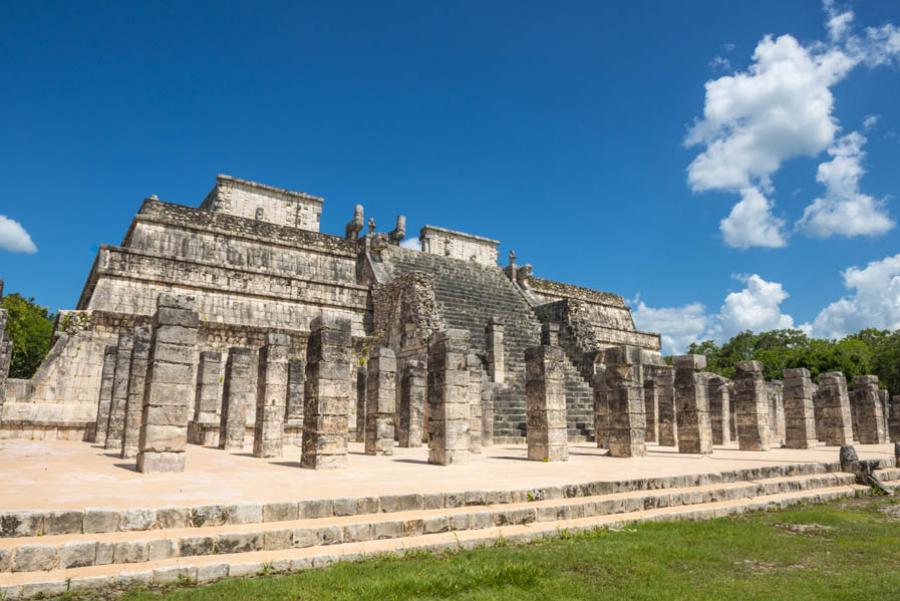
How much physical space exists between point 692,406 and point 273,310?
1372 cm

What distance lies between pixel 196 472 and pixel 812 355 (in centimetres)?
4081

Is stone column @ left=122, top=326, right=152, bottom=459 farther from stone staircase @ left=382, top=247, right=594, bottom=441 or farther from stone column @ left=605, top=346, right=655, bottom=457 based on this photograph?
stone column @ left=605, top=346, right=655, bottom=457

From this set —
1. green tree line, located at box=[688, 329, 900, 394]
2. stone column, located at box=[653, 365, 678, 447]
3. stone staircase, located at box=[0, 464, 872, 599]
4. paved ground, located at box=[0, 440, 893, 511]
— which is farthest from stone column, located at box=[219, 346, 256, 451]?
green tree line, located at box=[688, 329, 900, 394]

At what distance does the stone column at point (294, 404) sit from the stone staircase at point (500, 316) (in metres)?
5.41

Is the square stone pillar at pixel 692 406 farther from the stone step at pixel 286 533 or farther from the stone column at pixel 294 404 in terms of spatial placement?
the stone column at pixel 294 404

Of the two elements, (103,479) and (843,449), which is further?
(843,449)

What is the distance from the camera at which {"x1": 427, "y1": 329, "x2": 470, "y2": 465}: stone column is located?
36.1 feet

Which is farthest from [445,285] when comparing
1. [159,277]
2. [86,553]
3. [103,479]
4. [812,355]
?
[812,355]

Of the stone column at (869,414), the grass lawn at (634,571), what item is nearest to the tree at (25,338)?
the grass lawn at (634,571)

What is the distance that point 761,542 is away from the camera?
20.0 feet

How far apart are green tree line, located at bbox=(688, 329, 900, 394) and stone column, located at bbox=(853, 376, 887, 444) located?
6800 mm

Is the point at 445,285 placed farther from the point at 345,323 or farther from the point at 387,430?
the point at 345,323

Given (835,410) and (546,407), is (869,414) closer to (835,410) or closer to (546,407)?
(835,410)

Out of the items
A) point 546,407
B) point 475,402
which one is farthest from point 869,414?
point 475,402
